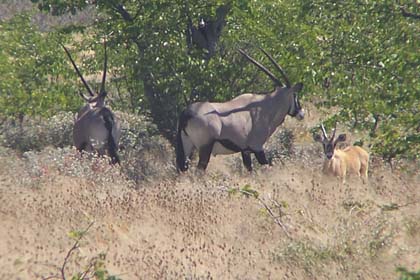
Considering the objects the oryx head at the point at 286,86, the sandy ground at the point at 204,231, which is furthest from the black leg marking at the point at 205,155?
the sandy ground at the point at 204,231

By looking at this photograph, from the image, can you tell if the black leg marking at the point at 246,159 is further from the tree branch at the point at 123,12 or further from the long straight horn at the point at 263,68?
the tree branch at the point at 123,12

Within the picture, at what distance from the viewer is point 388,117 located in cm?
1130

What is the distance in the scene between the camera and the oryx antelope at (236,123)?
15.7 metres

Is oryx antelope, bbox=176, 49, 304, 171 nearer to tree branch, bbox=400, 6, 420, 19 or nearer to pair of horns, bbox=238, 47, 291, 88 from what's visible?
pair of horns, bbox=238, 47, 291, 88

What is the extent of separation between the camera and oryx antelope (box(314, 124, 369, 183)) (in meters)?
16.3

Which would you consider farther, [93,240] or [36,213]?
[36,213]

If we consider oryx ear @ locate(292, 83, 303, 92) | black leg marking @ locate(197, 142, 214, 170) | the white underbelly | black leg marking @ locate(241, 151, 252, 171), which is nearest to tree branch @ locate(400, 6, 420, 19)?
black leg marking @ locate(197, 142, 214, 170)

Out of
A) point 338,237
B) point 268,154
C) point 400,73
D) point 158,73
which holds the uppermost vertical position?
point 400,73

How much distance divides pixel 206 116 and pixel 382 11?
5.23 metres

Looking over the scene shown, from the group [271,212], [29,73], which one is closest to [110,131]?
[271,212]

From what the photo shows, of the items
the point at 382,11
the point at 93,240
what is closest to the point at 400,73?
the point at 382,11

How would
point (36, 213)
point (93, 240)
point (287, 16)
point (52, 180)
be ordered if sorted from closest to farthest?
point (93, 240) < point (36, 213) < point (52, 180) < point (287, 16)

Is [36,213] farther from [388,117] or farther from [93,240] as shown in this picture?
[388,117]

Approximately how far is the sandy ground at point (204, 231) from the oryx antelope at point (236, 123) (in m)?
2.80
